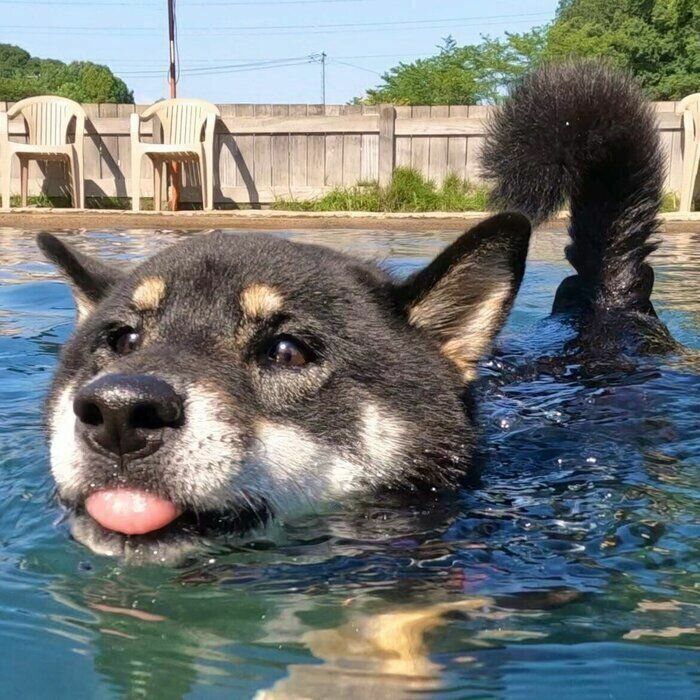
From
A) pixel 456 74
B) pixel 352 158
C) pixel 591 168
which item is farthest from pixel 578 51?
pixel 591 168

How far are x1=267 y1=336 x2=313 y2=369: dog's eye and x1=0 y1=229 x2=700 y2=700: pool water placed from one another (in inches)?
18.1

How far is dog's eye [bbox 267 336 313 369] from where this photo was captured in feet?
9.53

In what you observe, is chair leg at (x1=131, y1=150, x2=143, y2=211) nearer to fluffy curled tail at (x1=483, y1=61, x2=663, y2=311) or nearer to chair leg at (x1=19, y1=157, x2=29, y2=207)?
chair leg at (x1=19, y1=157, x2=29, y2=207)

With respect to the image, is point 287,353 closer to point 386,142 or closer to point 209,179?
point 209,179

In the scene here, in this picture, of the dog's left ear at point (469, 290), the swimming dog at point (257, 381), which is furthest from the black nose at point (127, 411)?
the dog's left ear at point (469, 290)

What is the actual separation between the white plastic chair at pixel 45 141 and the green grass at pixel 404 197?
3260 mm

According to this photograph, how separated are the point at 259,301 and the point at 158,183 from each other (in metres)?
12.7

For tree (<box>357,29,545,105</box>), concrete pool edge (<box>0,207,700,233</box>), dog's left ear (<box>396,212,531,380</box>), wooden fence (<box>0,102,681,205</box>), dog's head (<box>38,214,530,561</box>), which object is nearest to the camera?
dog's head (<box>38,214,530,561</box>)

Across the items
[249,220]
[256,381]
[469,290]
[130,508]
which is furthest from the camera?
[249,220]

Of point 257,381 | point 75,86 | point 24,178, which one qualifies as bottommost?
point 257,381

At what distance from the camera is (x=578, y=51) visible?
33438mm

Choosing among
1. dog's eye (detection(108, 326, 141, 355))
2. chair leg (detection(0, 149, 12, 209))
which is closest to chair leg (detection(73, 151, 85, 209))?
chair leg (detection(0, 149, 12, 209))

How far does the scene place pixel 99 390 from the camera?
91.8 inches

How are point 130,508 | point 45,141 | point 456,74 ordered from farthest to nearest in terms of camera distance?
point 456,74 → point 45,141 → point 130,508
